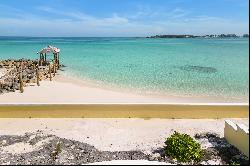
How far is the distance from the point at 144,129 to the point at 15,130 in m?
4.32

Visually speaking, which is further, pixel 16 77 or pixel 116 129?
pixel 16 77

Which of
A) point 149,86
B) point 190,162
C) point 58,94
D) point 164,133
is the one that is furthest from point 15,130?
point 149,86

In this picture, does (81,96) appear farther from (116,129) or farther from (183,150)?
(183,150)

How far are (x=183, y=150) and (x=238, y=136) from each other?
1769 mm

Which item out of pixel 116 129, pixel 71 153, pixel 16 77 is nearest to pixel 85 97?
pixel 16 77

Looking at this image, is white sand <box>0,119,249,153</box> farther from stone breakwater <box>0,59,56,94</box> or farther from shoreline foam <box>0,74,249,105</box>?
stone breakwater <box>0,59,56,94</box>

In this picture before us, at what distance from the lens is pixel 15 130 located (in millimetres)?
12141

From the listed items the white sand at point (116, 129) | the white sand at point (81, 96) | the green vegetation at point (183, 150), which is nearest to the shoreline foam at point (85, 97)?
the white sand at point (81, 96)

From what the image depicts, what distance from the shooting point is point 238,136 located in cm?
1016

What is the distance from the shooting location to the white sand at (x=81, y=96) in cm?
2097

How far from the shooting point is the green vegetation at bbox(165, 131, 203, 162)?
949cm

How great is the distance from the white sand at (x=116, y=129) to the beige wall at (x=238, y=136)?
895 mm

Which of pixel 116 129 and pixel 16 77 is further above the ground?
pixel 16 77

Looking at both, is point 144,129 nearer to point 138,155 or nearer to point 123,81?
point 138,155
